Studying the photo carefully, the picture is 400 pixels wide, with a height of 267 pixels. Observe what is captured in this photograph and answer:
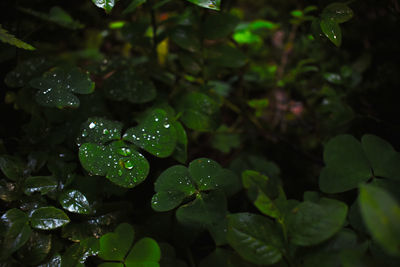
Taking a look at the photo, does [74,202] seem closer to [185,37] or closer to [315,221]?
[315,221]

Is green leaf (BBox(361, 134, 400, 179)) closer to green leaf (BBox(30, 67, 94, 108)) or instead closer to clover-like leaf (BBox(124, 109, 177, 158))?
clover-like leaf (BBox(124, 109, 177, 158))

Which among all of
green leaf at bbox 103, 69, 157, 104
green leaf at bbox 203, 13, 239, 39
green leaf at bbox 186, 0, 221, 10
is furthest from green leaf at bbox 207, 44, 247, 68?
green leaf at bbox 186, 0, 221, 10

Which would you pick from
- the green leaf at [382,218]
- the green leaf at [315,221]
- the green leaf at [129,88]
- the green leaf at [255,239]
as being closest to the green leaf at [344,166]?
the green leaf at [315,221]

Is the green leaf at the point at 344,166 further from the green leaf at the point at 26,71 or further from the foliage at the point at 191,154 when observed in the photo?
the green leaf at the point at 26,71

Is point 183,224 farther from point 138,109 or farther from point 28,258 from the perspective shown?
point 138,109

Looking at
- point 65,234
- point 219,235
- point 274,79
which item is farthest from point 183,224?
point 274,79
